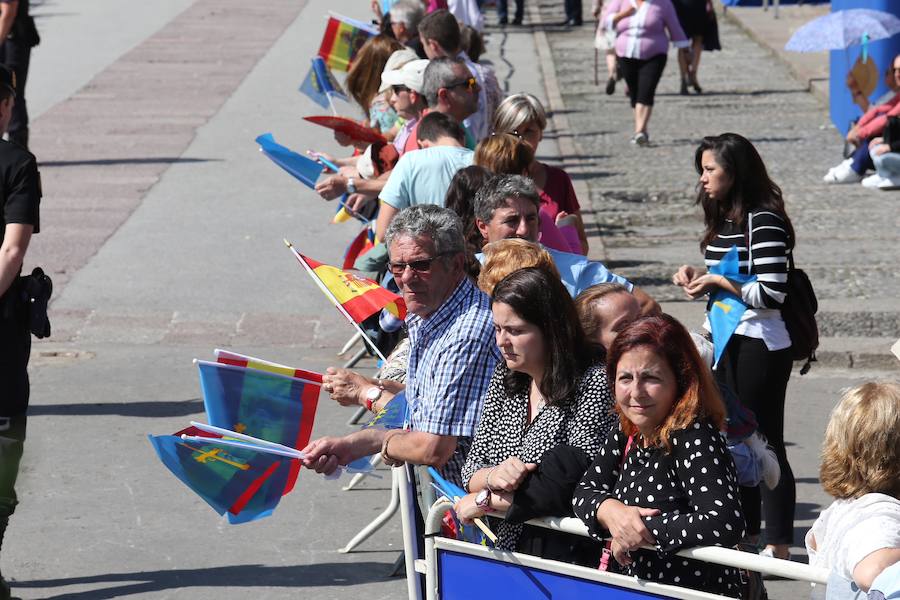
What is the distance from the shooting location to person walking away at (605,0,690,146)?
607 inches

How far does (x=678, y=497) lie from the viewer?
3.70 metres

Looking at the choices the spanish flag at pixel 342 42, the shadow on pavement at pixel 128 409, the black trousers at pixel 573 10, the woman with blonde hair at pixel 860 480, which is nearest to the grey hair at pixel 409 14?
the spanish flag at pixel 342 42

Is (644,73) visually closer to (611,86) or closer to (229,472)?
(611,86)

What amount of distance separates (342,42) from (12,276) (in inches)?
257

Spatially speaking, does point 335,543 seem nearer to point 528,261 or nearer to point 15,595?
point 15,595

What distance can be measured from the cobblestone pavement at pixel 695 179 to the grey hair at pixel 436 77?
2.85 m

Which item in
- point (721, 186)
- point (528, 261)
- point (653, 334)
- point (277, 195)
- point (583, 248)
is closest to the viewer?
point (653, 334)

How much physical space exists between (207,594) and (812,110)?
14.1m

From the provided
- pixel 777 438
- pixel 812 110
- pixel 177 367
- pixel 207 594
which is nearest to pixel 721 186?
pixel 777 438

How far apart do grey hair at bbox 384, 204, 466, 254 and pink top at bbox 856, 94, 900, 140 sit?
9.47 metres

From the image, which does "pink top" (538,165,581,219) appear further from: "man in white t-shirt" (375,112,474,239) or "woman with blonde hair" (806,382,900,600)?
"woman with blonde hair" (806,382,900,600)

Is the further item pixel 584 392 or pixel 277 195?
pixel 277 195

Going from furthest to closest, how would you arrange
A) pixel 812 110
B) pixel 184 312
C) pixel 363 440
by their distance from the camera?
pixel 812 110
pixel 184 312
pixel 363 440

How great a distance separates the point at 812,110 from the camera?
18.1m
